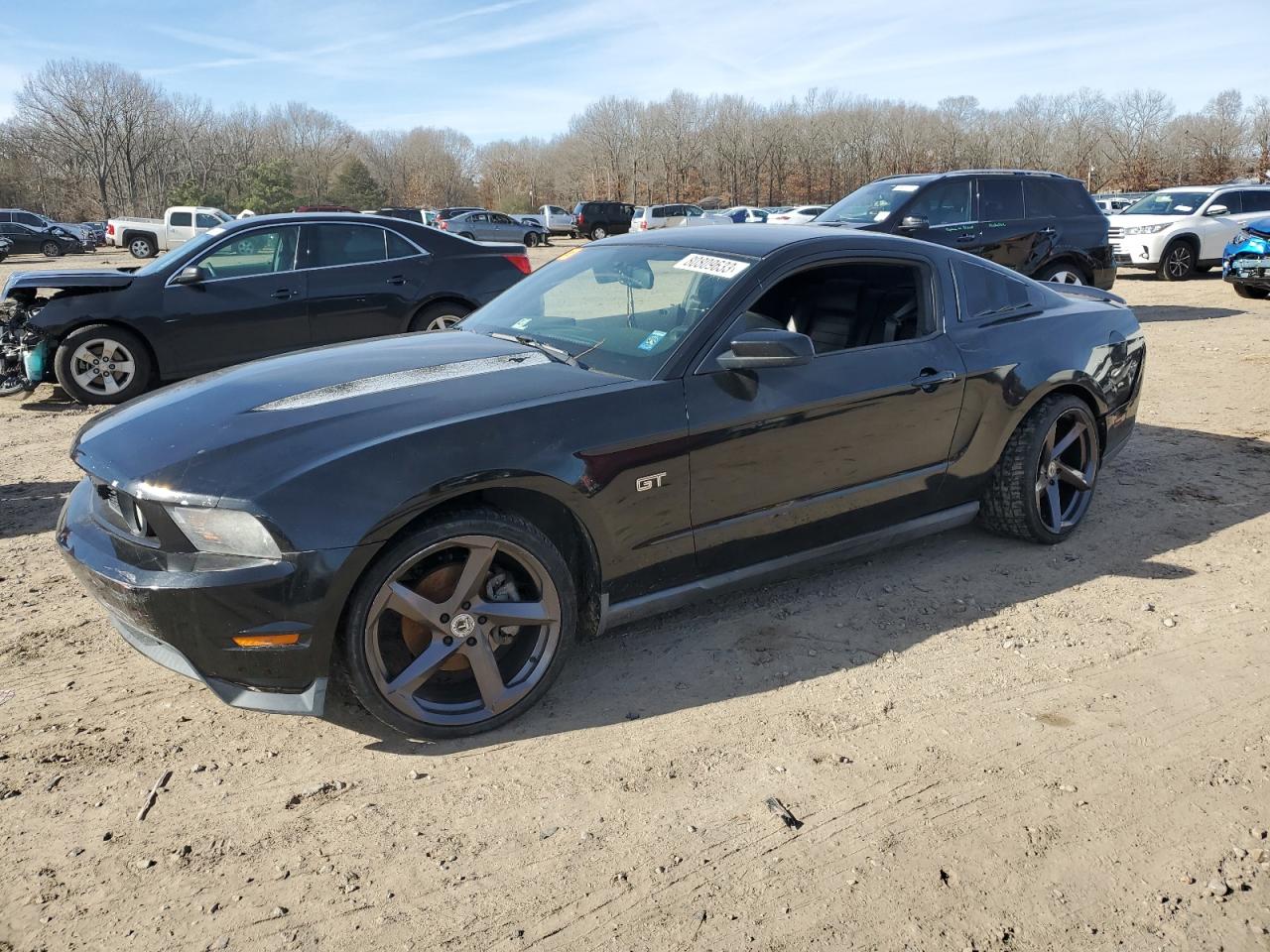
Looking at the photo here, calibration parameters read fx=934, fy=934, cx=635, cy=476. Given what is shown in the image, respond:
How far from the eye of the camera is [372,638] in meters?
2.77

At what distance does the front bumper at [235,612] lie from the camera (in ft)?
8.50

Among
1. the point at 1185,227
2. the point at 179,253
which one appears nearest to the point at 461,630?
the point at 179,253

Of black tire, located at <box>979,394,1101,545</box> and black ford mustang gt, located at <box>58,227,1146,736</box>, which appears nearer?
black ford mustang gt, located at <box>58,227,1146,736</box>

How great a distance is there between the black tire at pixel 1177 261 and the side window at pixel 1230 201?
112cm

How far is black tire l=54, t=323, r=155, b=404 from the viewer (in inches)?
299

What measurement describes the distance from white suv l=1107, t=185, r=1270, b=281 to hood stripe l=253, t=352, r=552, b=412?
16387mm

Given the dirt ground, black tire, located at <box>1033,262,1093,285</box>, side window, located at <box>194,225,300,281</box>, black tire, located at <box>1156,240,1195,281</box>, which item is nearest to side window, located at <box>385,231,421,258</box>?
side window, located at <box>194,225,300,281</box>

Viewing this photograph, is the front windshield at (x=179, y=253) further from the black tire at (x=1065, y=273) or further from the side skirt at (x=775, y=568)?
the black tire at (x=1065, y=273)

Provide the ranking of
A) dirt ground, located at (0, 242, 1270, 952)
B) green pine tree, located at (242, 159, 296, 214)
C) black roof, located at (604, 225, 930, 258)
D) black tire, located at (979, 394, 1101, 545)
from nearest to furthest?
dirt ground, located at (0, 242, 1270, 952), black roof, located at (604, 225, 930, 258), black tire, located at (979, 394, 1101, 545), green pine tree, located at (242, 159, 296, 214)

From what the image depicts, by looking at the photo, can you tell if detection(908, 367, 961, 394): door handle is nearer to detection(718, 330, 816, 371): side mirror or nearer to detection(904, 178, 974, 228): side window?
detection(718, 330, 816, 371): side mirror

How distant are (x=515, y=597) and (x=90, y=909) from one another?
1384mm

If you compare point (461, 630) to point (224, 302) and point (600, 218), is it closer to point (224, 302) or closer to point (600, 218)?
point (224, 302)

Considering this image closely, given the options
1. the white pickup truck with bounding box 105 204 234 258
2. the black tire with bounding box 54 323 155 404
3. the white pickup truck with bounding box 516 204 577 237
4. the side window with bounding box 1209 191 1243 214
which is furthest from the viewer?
the white pickup truck with bounding box 516 204 577 237

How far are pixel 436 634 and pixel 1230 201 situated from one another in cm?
1976
